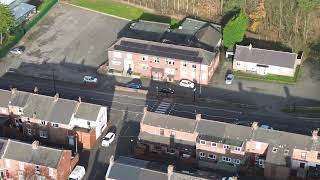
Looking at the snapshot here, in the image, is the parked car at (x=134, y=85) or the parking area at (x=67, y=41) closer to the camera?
the parked car at (x=134, y=85)

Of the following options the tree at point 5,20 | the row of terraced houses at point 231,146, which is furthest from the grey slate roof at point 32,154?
the tree at point 5,20

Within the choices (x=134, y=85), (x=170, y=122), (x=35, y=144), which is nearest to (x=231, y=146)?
(x=170, y=122)

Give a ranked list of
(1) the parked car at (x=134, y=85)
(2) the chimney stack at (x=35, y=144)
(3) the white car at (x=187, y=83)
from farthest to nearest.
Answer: (3) the white car at (x=187, y=83) < (1) the parked car at (x=134, y=85) < (2) the chimney stack at (x=35, y=144)

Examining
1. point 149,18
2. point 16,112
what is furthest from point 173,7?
point 16,112

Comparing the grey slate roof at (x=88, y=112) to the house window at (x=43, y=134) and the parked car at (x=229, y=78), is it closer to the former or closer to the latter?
the house window at (x=43, y=134)

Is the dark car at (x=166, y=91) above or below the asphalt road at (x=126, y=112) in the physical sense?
above

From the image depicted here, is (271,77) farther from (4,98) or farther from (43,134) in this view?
(4,98)
